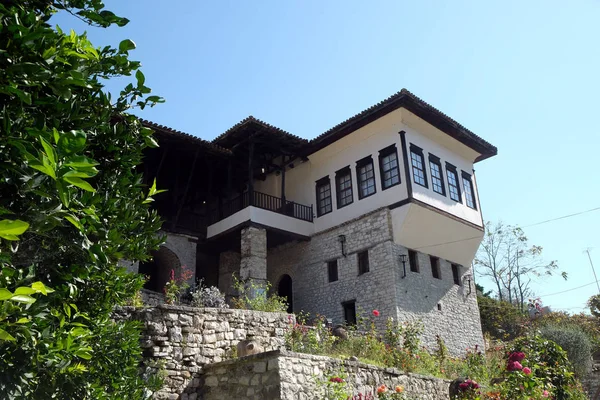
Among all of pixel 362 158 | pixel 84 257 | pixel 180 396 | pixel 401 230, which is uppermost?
pixel 362 158

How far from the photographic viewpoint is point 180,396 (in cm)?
716

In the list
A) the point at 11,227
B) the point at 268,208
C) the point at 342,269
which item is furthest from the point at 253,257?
the point at 11,227

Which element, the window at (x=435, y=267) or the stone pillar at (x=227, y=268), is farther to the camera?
the stone pillar at (x=227, y=268)

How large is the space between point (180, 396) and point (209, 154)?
29.5ft

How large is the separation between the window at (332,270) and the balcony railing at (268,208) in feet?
5.17

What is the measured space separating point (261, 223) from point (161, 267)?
3561 millimetres

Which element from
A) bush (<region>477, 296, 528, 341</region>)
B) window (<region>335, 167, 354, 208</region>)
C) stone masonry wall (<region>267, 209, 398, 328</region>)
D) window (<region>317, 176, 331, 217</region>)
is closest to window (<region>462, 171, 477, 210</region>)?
stone masonry wall (<region>267, 209, 398, 328</region>)

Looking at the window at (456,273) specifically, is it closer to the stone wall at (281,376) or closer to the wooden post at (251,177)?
the wooden post at (251,177)

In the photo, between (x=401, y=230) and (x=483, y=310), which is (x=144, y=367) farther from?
(x=483, y=310)

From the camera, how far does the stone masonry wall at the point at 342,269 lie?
13.5m

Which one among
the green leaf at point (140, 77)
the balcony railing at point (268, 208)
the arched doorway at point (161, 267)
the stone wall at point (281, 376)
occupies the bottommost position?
the stone wall at point (281, 376)

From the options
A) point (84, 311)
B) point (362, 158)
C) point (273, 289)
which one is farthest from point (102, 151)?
point (273, 289)

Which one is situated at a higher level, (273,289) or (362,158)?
(362,158)

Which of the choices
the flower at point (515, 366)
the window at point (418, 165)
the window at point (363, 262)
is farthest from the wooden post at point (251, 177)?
the flower at point (515, 366)
